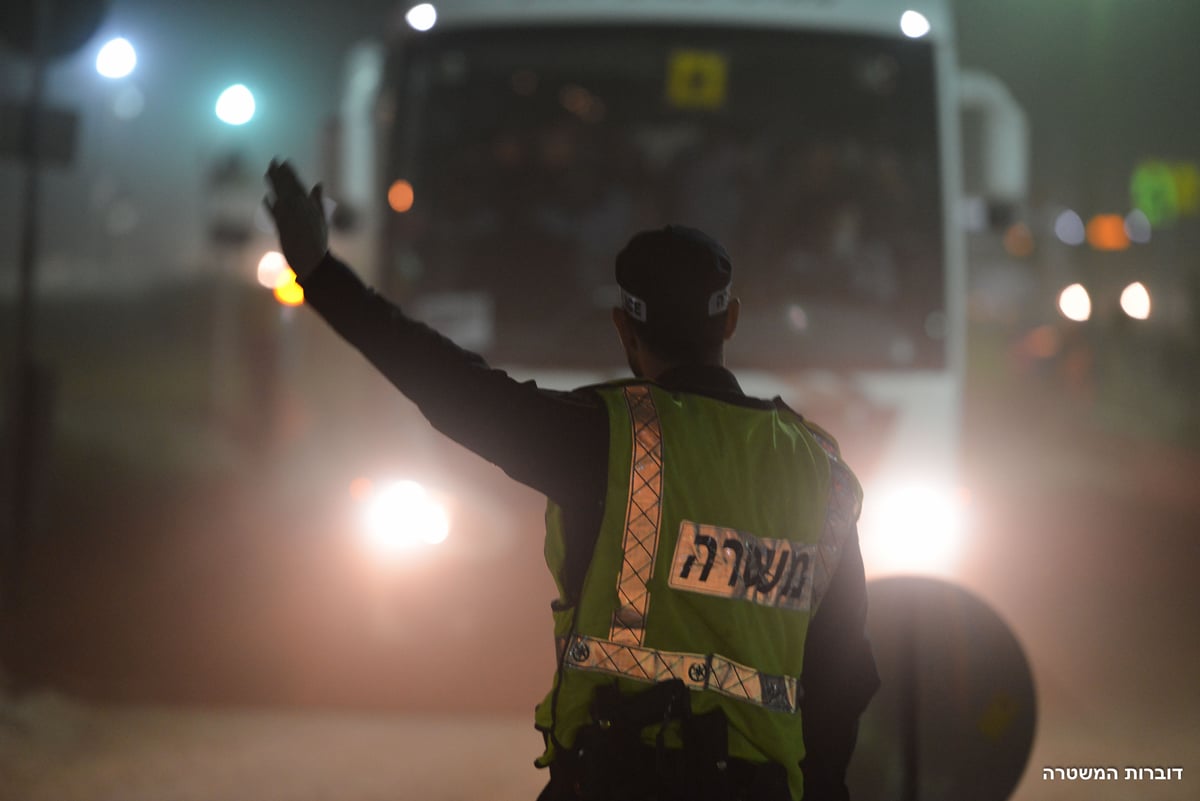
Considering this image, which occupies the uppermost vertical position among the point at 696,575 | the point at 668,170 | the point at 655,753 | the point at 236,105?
the point at 236,105

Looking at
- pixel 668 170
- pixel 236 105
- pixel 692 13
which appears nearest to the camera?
pixel 668 170

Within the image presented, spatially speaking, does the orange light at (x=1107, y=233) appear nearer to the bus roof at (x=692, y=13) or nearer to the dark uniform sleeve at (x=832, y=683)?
the bus roof at (x=692, y=13)

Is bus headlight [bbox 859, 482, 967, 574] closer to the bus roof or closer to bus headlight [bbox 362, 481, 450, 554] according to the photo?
bus headlight [bbox 362, 481, 450, 554]

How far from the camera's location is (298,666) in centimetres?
749

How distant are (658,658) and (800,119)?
4805mm

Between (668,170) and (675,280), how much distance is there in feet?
14.4

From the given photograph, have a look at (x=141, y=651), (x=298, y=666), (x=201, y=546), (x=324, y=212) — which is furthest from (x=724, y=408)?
(x=201, y=546)

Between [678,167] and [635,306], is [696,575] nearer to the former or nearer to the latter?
[635,306]

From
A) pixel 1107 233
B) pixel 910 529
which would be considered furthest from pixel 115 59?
pixel 1107 233

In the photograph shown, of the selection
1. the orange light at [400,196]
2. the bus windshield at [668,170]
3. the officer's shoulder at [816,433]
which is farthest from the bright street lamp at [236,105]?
the officer's shoulder at [816,433]

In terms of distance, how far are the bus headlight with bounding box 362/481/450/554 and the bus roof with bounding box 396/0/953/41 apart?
2158mm

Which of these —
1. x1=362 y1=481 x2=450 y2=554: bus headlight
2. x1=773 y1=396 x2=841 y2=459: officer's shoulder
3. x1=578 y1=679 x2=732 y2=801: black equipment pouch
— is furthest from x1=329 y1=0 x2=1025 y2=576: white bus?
x1=578 y1=679 x2=732 y2=801: black equipment pouch

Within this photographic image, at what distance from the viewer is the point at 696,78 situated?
6.74 meters

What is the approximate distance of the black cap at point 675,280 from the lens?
7.89 ft
